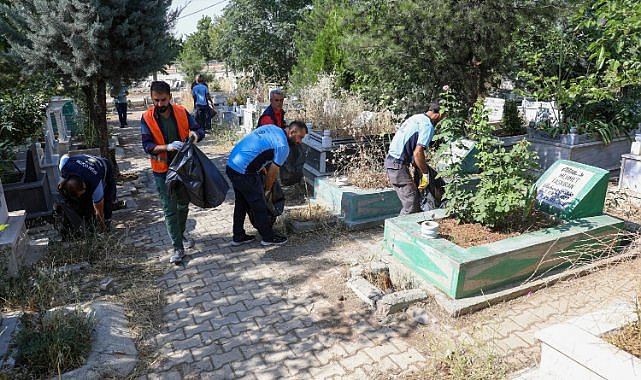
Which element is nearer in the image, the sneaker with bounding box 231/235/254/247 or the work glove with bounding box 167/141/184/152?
the work glove with bounding box 167/141/184/152

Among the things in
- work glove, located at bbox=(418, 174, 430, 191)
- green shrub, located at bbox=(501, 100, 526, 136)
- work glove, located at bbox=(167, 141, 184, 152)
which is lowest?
work glove, located at bbox=(418, 174, 430, 191)

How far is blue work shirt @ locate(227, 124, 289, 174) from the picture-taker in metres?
4.75

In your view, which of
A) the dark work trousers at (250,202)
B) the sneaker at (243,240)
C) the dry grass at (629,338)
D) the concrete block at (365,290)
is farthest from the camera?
the sneaker at (243,240)

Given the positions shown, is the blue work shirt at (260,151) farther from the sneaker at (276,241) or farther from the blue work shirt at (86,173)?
the blue work shirt at (86,173)

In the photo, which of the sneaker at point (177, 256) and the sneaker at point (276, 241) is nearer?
the sneaker at point (177, 256)

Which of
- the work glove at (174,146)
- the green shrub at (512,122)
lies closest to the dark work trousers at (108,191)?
the work glove at (174,146)

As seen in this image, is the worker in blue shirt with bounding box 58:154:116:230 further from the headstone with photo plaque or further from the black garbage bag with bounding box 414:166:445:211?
the headstone with photo plaque

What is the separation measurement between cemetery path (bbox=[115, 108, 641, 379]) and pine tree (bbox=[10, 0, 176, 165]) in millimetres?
3052

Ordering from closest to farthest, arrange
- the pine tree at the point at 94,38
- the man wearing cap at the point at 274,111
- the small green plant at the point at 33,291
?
the small green plant at the point at 33,291, the pine tree at the point at 94,38, the man wearing cap at the point at 274,111

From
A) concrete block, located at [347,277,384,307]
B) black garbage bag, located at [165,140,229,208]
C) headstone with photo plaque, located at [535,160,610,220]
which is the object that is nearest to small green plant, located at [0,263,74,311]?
black garbage bag, located at [165,140,229,208]

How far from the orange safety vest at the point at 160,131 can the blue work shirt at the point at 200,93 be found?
7.80 meters

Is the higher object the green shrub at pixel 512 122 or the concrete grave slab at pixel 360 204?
the green shrub at pixel 512 122

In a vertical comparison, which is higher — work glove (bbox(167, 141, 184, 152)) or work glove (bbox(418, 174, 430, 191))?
work glove (bbox(167, 141, 184, 152))

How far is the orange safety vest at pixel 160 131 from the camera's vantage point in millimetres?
4523
